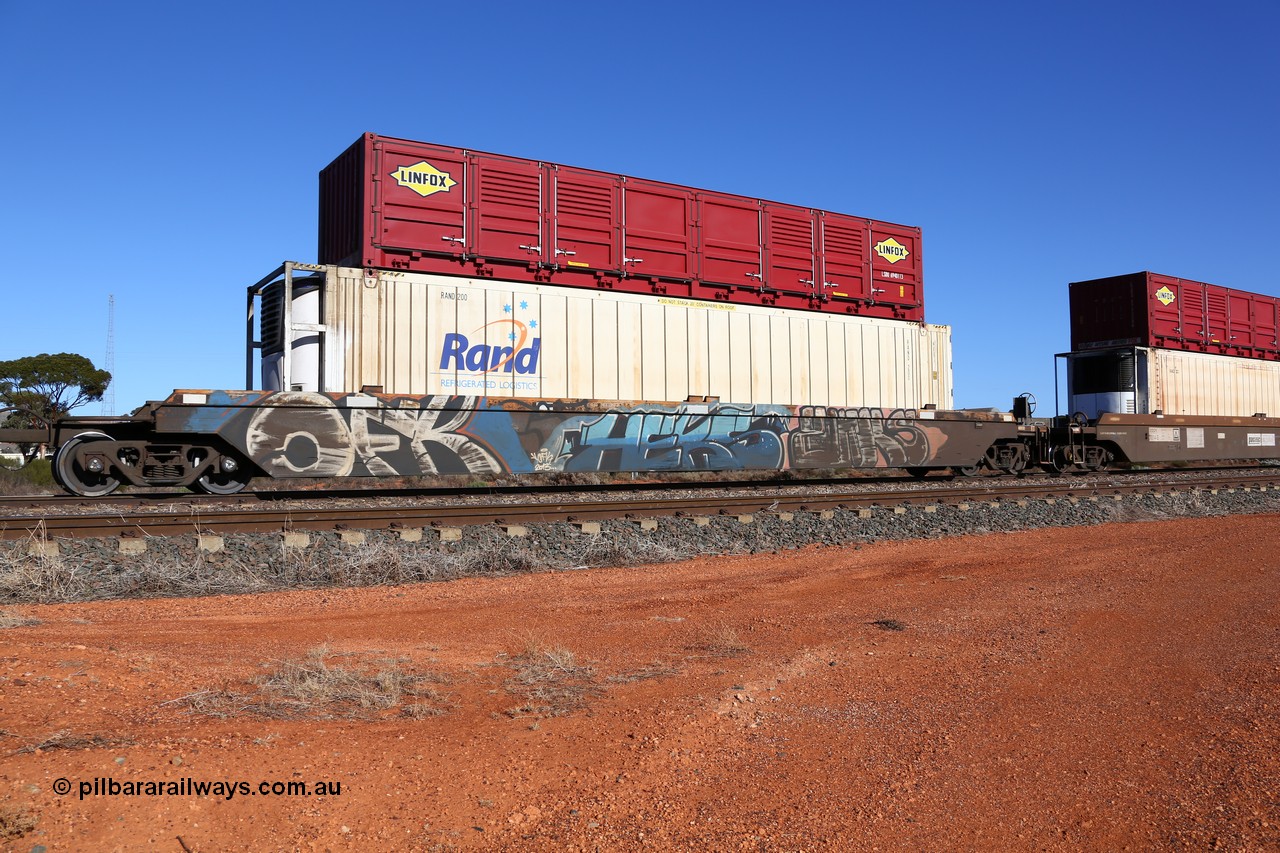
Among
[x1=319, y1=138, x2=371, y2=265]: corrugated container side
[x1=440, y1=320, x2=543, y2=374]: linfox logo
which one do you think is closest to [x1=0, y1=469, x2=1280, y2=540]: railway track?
[x1=440, y1=320, x2=543, y2=374]: linfox logo

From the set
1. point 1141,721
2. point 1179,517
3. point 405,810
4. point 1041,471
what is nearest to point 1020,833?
point 1141,721

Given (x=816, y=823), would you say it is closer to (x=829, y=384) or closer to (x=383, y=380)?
(x=383, y=380)

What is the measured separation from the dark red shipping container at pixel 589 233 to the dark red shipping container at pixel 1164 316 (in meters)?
8.23

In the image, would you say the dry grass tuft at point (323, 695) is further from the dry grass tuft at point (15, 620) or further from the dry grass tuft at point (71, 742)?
the dry grass tuft at point (15, 620)

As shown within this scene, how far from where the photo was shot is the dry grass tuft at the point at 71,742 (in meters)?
2.96

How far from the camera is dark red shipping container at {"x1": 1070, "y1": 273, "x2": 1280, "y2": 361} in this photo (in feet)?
65.8

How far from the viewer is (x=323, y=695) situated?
148 inches

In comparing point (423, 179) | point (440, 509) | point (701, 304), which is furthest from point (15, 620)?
point (701, 304)

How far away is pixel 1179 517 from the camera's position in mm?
12227

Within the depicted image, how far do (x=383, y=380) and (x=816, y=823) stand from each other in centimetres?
922

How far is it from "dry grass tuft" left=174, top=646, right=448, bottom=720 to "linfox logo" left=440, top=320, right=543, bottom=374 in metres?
7.43

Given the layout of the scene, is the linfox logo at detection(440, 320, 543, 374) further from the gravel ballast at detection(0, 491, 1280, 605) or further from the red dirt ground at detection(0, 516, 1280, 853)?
the red dirt ground at detection(0, 516, 1280, 853)

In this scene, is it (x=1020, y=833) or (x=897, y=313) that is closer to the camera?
(x=1020, y=833)

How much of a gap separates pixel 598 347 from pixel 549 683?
8.51 meters
